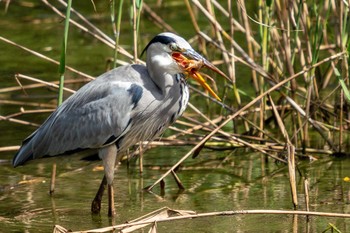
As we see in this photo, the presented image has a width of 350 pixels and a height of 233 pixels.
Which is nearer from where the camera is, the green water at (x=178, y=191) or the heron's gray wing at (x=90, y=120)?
the green water at (x=178, y=191)

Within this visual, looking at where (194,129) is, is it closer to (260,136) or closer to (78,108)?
(260,136)

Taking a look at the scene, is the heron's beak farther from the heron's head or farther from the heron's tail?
the heron's tail

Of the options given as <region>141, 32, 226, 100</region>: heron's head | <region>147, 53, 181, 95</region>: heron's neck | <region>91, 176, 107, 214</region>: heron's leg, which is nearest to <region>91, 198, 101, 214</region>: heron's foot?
<region>91, 176, 107, 214</region>: heron's leg

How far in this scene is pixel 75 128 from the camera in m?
5.68

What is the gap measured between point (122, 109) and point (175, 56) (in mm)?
420

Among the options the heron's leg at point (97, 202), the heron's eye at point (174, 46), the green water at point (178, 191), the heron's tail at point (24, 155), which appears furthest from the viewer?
the heron's tail at point (24, 155)

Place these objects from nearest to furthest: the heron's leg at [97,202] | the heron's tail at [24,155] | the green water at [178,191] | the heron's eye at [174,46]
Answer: the green water at [178,191] < the heron's eye at [174,46] < the heron's leg at [97,202] < the heron's tail at [24,155]

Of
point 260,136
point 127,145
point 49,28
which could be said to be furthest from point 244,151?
point 49,28

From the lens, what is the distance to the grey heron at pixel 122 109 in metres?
5.47

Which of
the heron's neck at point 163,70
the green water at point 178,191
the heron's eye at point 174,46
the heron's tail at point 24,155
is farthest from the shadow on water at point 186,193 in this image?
the heron's eye at point 174,46

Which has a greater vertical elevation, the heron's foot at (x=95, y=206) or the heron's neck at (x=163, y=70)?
the heron's neck at (x=163, y=70)

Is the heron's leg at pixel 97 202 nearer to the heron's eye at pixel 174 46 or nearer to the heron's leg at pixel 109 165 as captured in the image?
the heron's leg at pixel 109 165

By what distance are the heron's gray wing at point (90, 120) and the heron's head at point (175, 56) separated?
199 millimetres

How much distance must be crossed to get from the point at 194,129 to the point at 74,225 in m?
1.55
